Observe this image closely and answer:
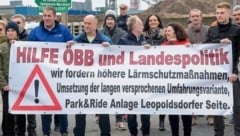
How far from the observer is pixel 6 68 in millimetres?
7133

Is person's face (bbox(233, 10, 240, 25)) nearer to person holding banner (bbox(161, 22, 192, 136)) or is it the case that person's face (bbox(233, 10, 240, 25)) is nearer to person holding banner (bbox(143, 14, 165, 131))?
person holding banner (bbox(143, 14, 165, 131))

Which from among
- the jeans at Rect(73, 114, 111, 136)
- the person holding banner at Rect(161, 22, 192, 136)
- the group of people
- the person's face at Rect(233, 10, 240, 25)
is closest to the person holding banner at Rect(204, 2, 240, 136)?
the group of people

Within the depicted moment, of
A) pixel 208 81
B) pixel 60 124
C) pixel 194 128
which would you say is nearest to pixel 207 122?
pixel 194 128

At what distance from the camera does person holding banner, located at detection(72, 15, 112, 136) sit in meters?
6.96

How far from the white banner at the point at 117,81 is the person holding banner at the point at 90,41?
10 centimetres

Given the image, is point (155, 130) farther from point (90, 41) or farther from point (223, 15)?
point (223, 15)

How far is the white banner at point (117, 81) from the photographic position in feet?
23.0

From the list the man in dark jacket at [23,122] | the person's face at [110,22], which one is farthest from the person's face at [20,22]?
the person's face at [110,22]

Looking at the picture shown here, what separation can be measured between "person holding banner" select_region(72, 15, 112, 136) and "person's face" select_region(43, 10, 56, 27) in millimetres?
484

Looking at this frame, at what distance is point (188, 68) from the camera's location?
7.07m

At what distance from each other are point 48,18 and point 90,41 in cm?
77

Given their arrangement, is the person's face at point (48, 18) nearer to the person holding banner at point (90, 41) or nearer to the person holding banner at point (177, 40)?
the person holding banner at point (90, 41)

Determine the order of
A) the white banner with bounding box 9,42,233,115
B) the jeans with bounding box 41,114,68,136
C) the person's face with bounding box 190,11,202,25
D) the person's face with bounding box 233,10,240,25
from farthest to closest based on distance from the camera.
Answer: the person's face with bounding box 190,11,202,25
the person's face with bounding box 233,10,240,25
the jeans with bounding box 41,114,68,136
the white banner with bounding box 9,42,233,115

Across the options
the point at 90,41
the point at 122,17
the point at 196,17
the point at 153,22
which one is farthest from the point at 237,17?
the point at 122,17
